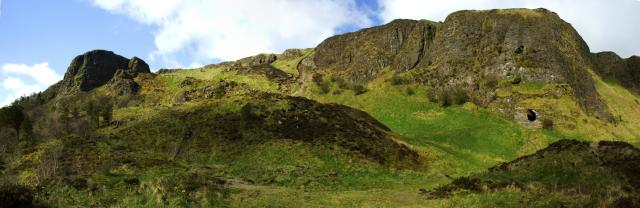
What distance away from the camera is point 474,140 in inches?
2559

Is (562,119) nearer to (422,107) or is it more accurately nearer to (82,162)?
(422,107)

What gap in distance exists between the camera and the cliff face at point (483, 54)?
83.9m

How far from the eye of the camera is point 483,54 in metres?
94.4

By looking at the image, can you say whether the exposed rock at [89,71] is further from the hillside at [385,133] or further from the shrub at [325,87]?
the shrub at [325,87]

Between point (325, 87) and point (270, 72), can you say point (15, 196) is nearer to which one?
point (325, 87)

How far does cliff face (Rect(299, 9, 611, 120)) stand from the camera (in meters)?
83.9

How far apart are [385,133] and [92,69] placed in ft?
493

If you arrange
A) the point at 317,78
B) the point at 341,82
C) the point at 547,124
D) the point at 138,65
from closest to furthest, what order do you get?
the point at 547,124 < the point at 341,82 < the point at 317,78 < the point at 138,65

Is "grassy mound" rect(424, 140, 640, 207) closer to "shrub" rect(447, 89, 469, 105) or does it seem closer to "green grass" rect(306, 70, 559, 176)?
"green grass" rect(306, 70, 559, 176)

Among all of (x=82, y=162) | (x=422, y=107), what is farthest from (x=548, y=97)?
(x=82, y=162)

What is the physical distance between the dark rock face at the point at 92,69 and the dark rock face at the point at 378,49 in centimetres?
8024

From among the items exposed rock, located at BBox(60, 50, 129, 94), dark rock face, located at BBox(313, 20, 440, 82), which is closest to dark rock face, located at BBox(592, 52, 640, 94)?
dark rock face, located at BBox(313, 20, 440, 82)

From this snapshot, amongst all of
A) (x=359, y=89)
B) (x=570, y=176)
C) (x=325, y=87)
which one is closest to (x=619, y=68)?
(x=359, y=89)

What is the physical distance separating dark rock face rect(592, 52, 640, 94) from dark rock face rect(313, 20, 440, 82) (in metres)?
39.0
